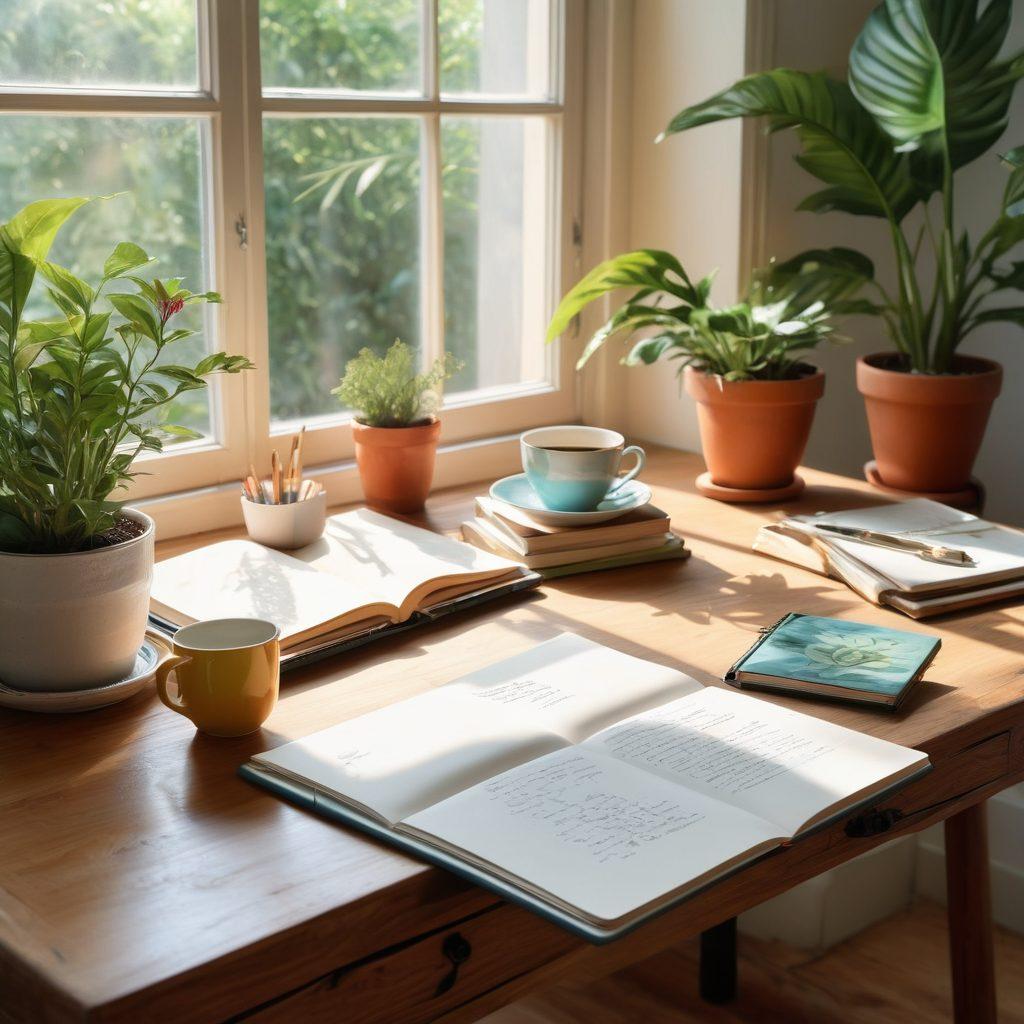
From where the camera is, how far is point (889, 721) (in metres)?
1.13

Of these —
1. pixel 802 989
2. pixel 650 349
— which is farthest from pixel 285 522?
pixel 802 989

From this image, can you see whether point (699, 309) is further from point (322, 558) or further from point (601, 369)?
point (322, 558)

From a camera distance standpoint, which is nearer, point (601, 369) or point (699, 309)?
point (699, 309)

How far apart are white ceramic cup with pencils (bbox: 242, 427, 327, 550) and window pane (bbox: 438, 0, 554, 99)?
2.11 ft

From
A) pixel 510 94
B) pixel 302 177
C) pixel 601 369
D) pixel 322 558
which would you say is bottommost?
pixel 322 558

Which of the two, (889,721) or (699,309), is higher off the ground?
(699,309)

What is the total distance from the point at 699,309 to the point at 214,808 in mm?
999

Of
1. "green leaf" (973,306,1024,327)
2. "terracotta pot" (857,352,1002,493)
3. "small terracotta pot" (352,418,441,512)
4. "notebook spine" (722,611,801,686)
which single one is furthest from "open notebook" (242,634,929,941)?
"green leaf" (973,306,1024,327)

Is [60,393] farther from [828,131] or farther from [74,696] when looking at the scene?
[828,131]

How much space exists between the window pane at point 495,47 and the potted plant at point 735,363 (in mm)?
350

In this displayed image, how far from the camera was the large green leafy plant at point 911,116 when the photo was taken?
1678mm

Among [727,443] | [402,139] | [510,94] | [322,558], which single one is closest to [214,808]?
[322,558]

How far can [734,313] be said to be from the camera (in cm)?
168

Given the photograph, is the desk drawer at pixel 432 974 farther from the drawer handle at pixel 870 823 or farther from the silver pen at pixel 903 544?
the silver pen at pixel 903 544
